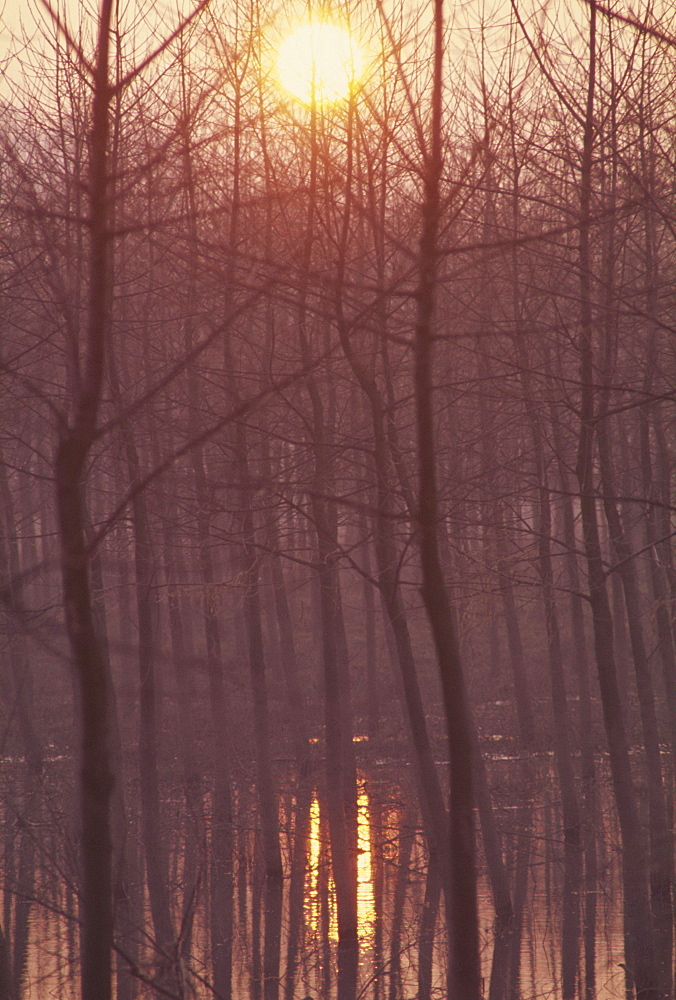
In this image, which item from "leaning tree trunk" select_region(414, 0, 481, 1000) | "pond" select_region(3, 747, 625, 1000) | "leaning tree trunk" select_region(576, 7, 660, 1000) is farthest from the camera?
"pond" select_region(3, 747, 625, 1000)

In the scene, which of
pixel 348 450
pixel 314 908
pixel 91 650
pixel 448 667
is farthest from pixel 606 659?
pixel 91 650

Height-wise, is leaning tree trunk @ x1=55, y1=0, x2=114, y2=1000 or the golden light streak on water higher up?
leaning tree trunk @ x1=55, y1=0, x2=114, y2=1000

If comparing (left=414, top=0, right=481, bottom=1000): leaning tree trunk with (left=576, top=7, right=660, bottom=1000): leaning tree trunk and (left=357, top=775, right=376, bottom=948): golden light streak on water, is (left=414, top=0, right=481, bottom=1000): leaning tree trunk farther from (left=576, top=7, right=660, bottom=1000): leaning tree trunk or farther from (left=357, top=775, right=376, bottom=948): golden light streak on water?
(left=357, top=775, right=376, bottom=948): golden light streak on water

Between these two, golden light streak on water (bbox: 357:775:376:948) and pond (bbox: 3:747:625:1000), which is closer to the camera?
pond (bbox: 3:747:625:1000)

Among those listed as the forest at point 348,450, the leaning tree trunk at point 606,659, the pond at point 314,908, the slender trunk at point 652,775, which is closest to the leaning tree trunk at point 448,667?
the forest at point 348,450

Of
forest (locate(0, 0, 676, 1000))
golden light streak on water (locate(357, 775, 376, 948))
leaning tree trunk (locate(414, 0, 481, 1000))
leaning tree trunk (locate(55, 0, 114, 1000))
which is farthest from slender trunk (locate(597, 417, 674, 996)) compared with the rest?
leaning tree trunk (locate(55, 0, 114, 1000))

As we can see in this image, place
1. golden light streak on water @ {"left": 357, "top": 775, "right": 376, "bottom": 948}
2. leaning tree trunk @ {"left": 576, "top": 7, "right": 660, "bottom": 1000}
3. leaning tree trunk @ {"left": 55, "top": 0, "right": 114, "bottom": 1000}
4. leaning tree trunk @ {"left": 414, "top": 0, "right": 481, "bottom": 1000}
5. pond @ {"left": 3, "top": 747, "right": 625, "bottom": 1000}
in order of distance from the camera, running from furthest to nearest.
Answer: golden light streak on water @ {"left": 357, "top": 775, "right": 376, "bottom": 948}, pond @ {"left": 3, "top": 747, "right": 625, "bottom": 1000}, leaning tree trunk @ {"left": 576, "top": 7, "right": 660, "bottom": 1000}, leaning tree trunk @ {"left": 414, "top": 0, "right": 481, "bottom": 1000}, leaning tree trunk @ {"left": 55, "top": 0, "right": 114, "bottom": 1000}

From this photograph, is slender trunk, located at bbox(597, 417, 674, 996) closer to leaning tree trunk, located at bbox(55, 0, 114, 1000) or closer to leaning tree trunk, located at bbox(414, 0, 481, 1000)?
leaning tree trunk, located at bbox(414, 0, 481, 1000)

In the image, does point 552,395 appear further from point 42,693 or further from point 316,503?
point 42,693

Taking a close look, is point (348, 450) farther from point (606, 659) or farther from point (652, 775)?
point (652, 775)

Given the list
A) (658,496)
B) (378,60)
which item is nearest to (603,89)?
(378,60)

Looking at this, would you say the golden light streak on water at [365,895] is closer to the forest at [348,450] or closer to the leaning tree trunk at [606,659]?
the forest at [348,450]

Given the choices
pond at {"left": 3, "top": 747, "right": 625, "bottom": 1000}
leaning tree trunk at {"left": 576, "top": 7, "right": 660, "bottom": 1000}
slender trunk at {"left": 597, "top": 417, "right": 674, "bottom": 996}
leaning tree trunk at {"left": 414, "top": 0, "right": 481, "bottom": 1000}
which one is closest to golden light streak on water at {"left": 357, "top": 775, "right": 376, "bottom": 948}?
pond at {"left": 3, "top": 747, "right": 625, "bottom": 1000}

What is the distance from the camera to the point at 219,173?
978 centimetres
